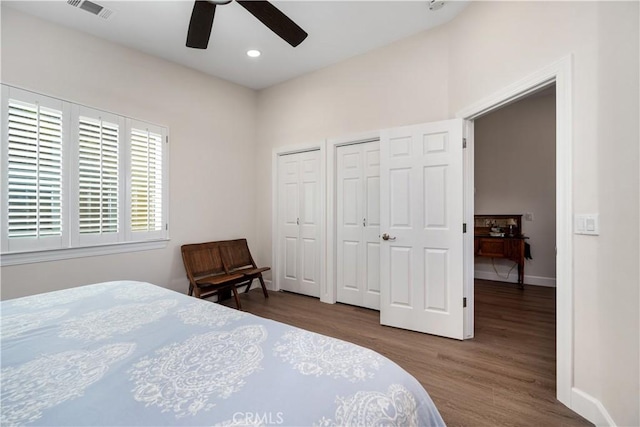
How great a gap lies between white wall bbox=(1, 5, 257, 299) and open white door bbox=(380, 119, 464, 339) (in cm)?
225

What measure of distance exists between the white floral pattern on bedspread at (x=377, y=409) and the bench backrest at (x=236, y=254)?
10.9 feet

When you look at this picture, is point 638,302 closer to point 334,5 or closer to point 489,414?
point 489,414

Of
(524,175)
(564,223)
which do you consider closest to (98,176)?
(564,223)

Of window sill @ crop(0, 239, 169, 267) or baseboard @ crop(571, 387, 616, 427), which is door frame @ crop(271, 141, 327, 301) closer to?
window sill @ crop(0, 239, 169, 267)

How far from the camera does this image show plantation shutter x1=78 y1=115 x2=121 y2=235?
2684mm

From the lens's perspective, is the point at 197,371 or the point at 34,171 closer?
the point at 197,371

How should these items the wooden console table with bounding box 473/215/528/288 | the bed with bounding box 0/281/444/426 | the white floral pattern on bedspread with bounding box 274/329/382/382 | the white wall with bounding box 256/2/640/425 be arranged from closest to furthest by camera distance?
1. the bed with bounding box 0/281/444/426
2. the white floral pattern on bedspread with bounding box 274/329/382/382
3. the white wall with bounding box 256/2/640/425
4. the wooden console table with bounding box 473/215/528/288

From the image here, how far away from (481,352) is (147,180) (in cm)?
373

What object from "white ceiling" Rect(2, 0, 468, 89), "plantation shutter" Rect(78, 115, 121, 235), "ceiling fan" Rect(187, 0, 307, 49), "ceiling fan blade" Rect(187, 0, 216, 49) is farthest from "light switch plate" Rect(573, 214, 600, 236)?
"plantation shutter" Rect(78, 115, 121, 235)

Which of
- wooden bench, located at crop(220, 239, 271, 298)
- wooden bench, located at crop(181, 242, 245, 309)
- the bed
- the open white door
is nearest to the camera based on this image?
the bed

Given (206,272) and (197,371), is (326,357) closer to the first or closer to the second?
(197,371)

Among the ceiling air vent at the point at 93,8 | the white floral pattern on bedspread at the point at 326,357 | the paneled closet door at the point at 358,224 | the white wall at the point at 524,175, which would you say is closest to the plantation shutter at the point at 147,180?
the ceiling air vent at the point at 93,8

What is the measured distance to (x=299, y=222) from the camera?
399 cm

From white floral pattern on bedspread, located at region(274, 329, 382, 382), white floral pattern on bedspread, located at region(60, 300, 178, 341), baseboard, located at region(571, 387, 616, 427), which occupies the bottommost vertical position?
baseboard, located at region(571, 387, 616, 427)
